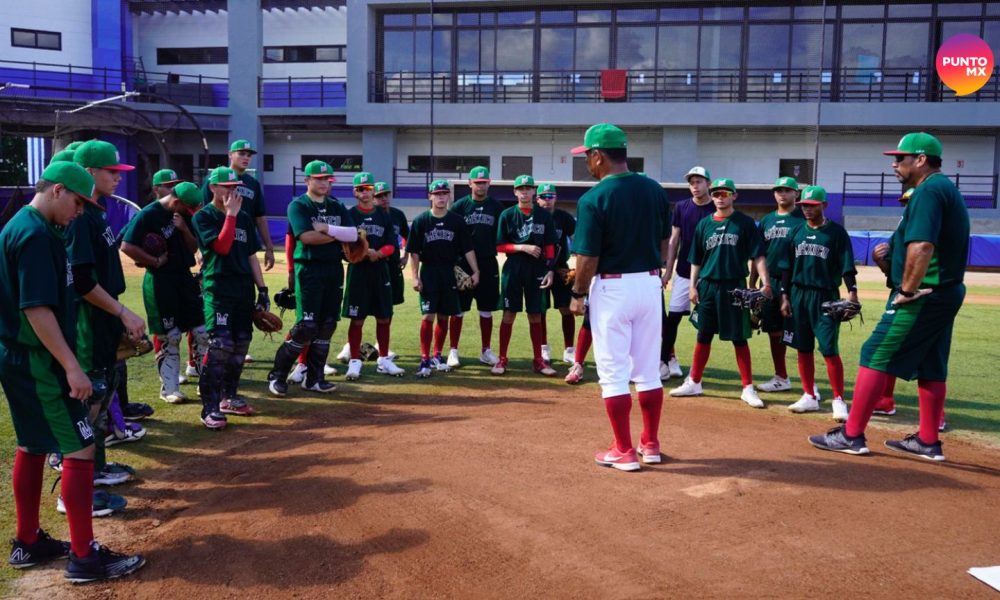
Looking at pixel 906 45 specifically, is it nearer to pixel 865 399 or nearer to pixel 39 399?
pixel 865 399

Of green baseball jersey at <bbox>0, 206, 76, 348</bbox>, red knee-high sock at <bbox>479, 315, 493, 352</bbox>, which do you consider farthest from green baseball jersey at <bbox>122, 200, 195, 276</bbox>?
red knee-high sock at <bbox>479, 315, 493, 352</bbox>

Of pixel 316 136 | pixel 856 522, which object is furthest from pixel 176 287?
pixel 316 136

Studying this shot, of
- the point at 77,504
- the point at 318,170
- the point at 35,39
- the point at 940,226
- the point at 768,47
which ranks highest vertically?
the point at 35,39

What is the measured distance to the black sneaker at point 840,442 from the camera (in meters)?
6.49

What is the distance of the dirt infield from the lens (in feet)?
13.9

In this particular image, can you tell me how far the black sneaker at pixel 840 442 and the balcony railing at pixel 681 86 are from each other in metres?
28.3

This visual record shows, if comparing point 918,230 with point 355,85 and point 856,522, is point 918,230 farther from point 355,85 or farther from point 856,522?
point 355,85

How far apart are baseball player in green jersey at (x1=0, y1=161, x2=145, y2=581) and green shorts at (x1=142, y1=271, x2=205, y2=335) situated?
3766 millimetres

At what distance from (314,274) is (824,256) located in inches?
207

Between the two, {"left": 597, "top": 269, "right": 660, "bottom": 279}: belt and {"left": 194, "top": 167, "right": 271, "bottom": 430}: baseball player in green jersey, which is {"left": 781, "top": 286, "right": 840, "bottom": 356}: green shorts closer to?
{"left": 597, "top": 269, "right": 660, "bottom": 279}: belt

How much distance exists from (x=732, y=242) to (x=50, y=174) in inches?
257

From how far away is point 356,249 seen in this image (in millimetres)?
9109

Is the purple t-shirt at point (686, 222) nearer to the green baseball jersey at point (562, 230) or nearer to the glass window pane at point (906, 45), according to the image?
the green baseball jersey at point (562, 230)

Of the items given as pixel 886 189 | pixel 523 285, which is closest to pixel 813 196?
pixel 523 285
